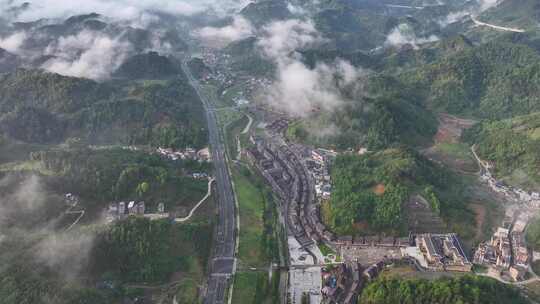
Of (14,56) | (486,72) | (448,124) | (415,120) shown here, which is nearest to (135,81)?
(14,56)

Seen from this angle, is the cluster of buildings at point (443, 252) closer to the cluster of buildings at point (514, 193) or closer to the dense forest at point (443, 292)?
the dense forest at point (443, 292)

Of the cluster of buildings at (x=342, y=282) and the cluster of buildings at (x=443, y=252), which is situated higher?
the cluster of buildings at (x=443, y=252)

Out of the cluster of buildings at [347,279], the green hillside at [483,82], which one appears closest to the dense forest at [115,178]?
the cluster of buildings at [347,279]

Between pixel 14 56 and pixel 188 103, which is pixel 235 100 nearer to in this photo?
pixel 188 103

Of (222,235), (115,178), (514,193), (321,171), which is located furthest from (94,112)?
(514,193)

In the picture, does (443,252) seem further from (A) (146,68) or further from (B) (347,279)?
(A) (146,68)
